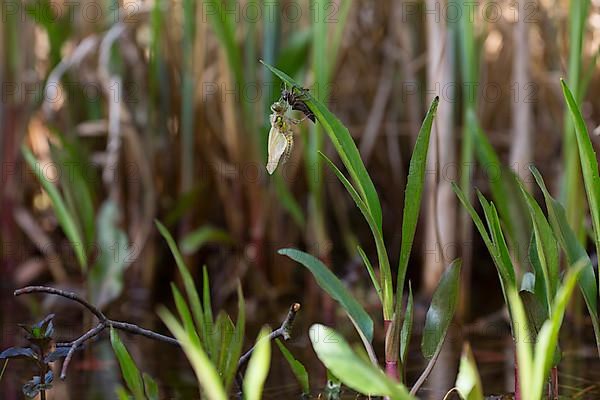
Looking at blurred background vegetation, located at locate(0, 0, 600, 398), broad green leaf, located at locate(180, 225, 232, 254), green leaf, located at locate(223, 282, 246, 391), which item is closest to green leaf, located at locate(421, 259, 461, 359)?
green leaf, located at locate(223, 282, 246, 391)

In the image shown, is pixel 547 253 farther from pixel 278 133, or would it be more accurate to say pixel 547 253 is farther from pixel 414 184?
pixel 278 133

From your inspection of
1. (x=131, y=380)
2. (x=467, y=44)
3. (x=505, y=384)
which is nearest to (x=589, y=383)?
(x=505, y=384)

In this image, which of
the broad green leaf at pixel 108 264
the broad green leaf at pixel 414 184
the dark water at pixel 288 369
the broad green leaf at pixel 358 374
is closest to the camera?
the broad green leaf at pixel 358 374

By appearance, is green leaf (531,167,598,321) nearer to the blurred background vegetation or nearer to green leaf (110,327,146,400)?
green leaf (110,327,146,400)

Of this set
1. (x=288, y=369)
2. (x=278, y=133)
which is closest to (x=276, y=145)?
(x=278, y=133)

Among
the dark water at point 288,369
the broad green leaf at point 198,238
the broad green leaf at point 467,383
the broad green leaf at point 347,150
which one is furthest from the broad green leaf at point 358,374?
the broad green leaf at point 198,238

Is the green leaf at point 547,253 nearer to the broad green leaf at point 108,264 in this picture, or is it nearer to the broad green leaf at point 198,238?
the broad green leaf at point 108,264

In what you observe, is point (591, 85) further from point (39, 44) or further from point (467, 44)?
point (39, 44)

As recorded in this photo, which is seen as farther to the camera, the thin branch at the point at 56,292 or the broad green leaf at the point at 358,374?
the thin branch at the point at 56,292
